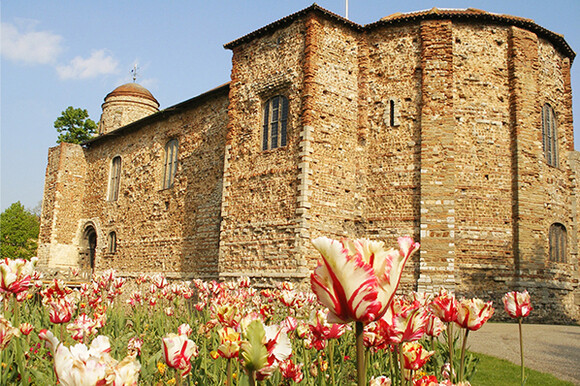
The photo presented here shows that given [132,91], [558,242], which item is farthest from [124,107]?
[558,242]

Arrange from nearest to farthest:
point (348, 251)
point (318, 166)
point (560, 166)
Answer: point (348, 251) → point (318, 166) → point (560, 166)

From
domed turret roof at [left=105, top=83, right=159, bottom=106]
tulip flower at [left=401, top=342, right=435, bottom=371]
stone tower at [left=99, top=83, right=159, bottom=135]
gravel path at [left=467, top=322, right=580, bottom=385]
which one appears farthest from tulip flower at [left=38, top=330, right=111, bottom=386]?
domed turret roof at [left=105, top=83, right=159, bottom=106]

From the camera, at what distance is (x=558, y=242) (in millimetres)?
16719

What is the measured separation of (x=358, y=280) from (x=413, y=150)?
1491 centimetres

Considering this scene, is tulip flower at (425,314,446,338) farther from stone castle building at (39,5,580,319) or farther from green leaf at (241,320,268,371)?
stone castle building at (39,5,580,319)

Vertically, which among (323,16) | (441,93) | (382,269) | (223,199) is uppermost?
(323,16)

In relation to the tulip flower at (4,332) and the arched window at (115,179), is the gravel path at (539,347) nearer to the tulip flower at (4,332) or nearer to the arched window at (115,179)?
the tulip flower at (4,332)

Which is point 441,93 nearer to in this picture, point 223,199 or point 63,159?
point 223,199

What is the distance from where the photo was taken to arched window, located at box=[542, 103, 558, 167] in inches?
676

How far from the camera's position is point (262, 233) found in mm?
15984

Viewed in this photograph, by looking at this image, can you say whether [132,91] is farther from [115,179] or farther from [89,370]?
[89,370]

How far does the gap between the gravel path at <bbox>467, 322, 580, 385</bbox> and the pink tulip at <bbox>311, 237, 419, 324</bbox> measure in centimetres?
598

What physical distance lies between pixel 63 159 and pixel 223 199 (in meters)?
15.5

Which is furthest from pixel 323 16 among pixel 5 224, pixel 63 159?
pixel 5 224
